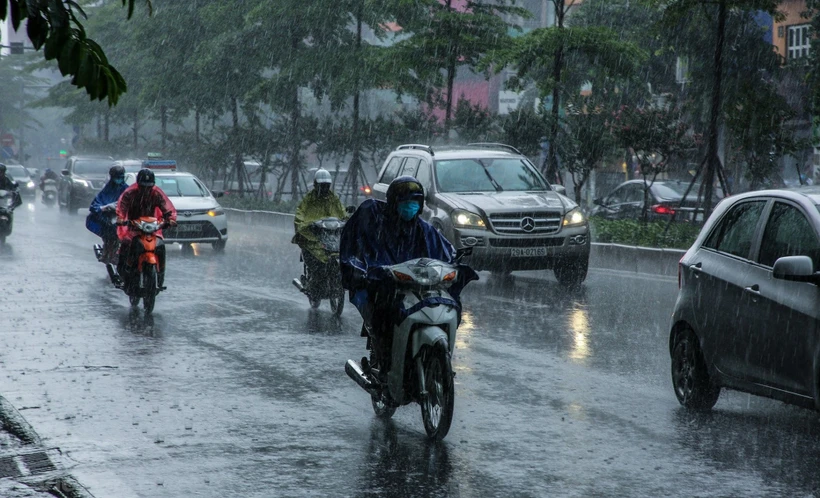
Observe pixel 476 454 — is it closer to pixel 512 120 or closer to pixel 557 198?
pixel 557 198

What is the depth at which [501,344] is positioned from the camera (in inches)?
448

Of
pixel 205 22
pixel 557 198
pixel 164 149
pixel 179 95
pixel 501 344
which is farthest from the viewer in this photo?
pixel 164 149

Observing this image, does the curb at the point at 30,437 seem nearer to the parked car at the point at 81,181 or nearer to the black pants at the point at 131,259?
the black pants at the point at 131,259

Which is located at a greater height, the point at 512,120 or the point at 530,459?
the point at 512,120

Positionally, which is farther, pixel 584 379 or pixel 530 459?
pixel 584 379

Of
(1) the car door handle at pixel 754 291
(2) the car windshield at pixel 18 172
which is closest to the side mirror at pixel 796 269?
(1) the car door handle at pixel 754 291

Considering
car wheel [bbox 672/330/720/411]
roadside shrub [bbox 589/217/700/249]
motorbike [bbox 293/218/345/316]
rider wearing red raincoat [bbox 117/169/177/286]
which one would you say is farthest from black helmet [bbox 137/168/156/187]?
roadside shrub [bbox 589/217/700/249]

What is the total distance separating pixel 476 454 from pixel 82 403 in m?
3.02

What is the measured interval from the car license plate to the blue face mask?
9101 millimetres

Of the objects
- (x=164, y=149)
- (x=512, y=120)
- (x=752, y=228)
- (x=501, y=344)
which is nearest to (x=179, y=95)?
(x=164, y=149)

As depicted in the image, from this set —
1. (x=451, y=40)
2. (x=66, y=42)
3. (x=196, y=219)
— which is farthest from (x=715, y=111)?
(x=66, y=42)

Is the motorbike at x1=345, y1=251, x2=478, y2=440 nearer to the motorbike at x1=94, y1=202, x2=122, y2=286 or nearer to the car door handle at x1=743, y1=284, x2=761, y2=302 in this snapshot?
the car door handle at x1=743, y1=284, x2=761, y2=302

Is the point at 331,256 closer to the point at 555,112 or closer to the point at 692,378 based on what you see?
the point at 692,378

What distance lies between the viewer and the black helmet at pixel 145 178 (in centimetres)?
1373
